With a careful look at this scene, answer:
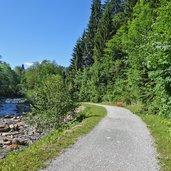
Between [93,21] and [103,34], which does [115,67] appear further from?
[93,21]

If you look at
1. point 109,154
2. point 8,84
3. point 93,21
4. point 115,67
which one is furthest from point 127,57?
point 8,84

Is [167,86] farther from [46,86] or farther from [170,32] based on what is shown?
[46,86]

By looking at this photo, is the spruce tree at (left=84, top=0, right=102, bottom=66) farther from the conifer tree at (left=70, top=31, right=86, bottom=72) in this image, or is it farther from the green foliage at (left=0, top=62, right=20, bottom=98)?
the green foliage at (left=0, top=62, right=20, bottom=98)

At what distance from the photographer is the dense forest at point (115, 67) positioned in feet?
28.5

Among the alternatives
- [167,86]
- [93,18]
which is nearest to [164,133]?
[167,86]

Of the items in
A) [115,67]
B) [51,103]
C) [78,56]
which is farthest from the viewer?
[78,56]

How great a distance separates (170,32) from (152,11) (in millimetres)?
22941

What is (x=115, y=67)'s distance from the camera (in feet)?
144

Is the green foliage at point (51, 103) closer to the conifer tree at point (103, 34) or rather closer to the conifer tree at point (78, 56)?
the conifer tree at point (103, 34)

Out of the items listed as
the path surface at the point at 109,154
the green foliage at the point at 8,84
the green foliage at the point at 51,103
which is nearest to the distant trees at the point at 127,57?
Answer: the path surface at the point at 109,154

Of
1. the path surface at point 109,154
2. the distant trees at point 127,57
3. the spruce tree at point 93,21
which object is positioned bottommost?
the path surface at point 109,154

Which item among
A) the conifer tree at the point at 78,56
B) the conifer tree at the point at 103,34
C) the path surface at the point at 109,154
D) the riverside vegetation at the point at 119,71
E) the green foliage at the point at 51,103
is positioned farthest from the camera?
the conifer tree at the point at 78,56

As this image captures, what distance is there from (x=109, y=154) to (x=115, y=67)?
36.1 meters

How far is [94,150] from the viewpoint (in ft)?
29.0
